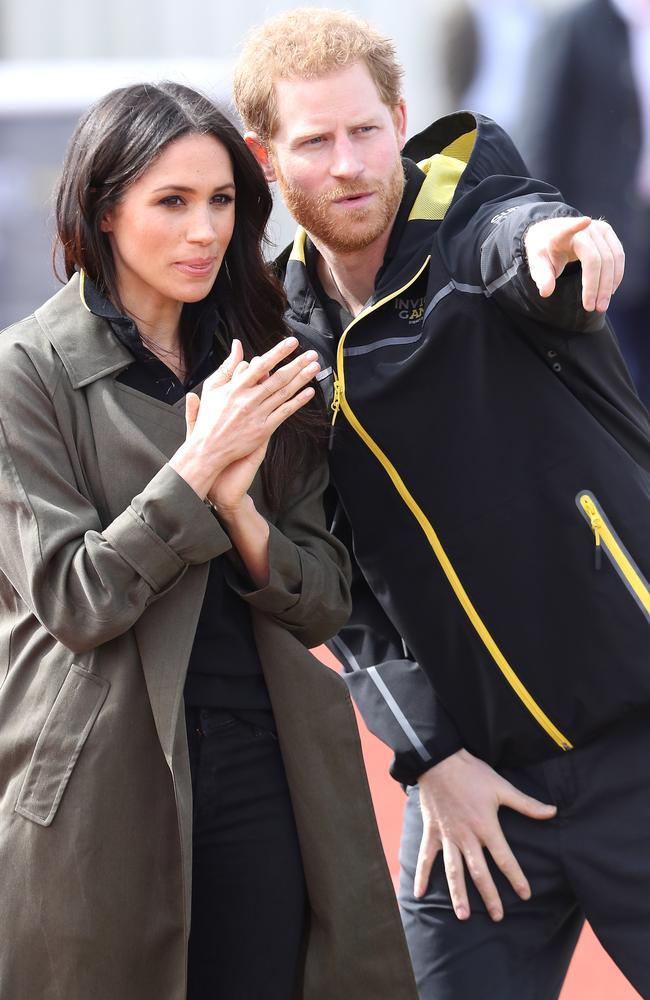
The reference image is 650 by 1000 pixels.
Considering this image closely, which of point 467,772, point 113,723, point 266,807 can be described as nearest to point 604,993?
point 467,772

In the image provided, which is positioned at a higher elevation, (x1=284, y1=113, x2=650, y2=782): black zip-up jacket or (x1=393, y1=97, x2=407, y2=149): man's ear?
(x1=393, y1=97, x2=407, y2=149): man's ear

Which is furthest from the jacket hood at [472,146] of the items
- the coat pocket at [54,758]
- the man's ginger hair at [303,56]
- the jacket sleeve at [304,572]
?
the coat pocket at [54,758]

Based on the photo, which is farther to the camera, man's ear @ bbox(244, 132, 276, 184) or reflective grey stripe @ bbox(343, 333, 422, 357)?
man's ear @ bbox(244, 132, 276, 184)

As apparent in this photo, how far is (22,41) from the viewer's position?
36.8 ft

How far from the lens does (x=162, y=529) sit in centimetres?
208

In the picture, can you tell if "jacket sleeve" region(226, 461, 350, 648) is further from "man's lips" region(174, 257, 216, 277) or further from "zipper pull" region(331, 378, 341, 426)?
"man's lips" region(174, 257, 216, 277)

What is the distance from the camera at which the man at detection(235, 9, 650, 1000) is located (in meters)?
2.46

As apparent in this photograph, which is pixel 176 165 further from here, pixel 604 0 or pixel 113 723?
pixel 604 0

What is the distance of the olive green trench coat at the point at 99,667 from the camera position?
2.08 m

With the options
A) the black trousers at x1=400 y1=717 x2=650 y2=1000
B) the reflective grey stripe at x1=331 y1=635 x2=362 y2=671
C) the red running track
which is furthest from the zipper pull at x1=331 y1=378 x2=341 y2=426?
the red running track

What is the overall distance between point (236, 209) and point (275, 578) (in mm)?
663

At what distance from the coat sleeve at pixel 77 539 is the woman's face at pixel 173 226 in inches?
11.6

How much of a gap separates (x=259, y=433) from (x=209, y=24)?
30.7 ft

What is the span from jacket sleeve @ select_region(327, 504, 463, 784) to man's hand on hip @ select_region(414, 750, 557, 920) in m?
0.04
